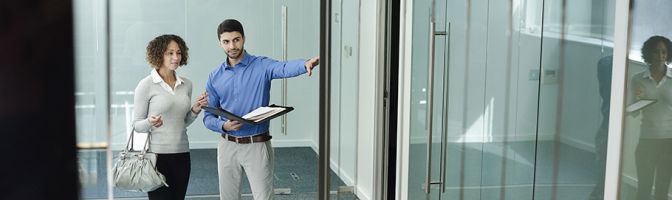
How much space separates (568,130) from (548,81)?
20 centimetres

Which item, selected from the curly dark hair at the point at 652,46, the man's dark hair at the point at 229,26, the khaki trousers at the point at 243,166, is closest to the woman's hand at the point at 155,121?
the khaki trousers at the point at 243,166

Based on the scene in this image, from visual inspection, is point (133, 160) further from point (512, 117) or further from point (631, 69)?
point (631, 69)

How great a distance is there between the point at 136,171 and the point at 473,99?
1.92 metres

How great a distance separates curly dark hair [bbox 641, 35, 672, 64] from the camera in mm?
2078

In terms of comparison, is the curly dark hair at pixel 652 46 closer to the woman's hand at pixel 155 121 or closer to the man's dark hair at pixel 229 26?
the man's dark hair at pixel 229 26

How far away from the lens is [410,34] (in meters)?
4.39

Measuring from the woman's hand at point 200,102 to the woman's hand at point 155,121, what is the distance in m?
0.19

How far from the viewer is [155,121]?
4383 millimetres

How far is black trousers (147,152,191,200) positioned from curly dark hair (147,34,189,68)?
1.71 feet

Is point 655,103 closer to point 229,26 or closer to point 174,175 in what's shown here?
point 229,26

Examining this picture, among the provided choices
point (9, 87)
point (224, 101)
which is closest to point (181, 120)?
point (224, 101)

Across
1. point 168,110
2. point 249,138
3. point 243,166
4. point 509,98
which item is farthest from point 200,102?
point 509,98

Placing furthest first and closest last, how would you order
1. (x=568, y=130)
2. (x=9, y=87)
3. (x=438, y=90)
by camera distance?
(x=438, y=90)
(x=568, y=130)
(x=9, y=87)

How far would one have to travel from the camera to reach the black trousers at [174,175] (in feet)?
14.5
